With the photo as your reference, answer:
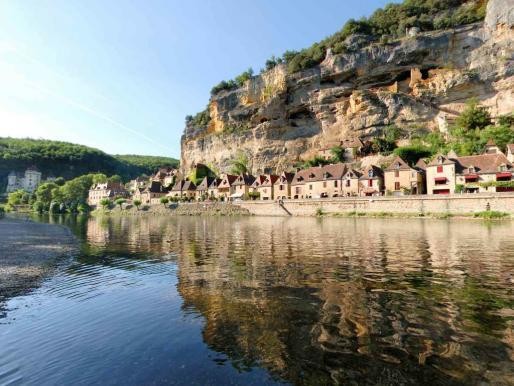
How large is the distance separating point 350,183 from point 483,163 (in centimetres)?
1944

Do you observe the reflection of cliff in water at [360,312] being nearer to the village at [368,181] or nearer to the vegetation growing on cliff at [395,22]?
the village at [368,181]

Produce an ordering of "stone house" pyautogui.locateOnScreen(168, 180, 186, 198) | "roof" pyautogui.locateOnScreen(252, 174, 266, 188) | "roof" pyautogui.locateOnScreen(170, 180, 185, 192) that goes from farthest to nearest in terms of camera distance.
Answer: "roof" pyautogui.locateOnScreen(170, 180, 185, 192) < "stone house" pyautogui.locateOnScreen(168, 180, 186, 198) < "roof" pyautogui.locateOnScreen(252, 174, 266, 188)

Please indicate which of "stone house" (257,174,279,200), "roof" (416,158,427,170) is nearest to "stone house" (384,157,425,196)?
"roof" (416,158,427,170)

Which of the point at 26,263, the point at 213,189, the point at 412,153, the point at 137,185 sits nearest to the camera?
the point at 26,263

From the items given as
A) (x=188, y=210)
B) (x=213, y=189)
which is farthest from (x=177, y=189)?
(x=188, y=210)

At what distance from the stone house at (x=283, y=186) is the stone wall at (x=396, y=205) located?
29.5ft

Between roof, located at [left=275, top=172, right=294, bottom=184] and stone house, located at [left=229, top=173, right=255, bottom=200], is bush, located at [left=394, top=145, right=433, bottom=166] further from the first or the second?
stone house, located at [left=229, top=173, right=255, bottom=200]

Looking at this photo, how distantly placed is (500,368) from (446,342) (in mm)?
1270

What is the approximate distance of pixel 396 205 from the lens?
1823 inches

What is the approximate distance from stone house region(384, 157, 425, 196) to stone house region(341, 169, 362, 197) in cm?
471

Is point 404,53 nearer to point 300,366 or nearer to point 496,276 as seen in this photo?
point 496,276

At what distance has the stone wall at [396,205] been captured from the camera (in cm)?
3900

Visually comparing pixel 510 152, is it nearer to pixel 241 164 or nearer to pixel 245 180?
pixel 245 180

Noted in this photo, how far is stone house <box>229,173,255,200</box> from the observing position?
251 ft
